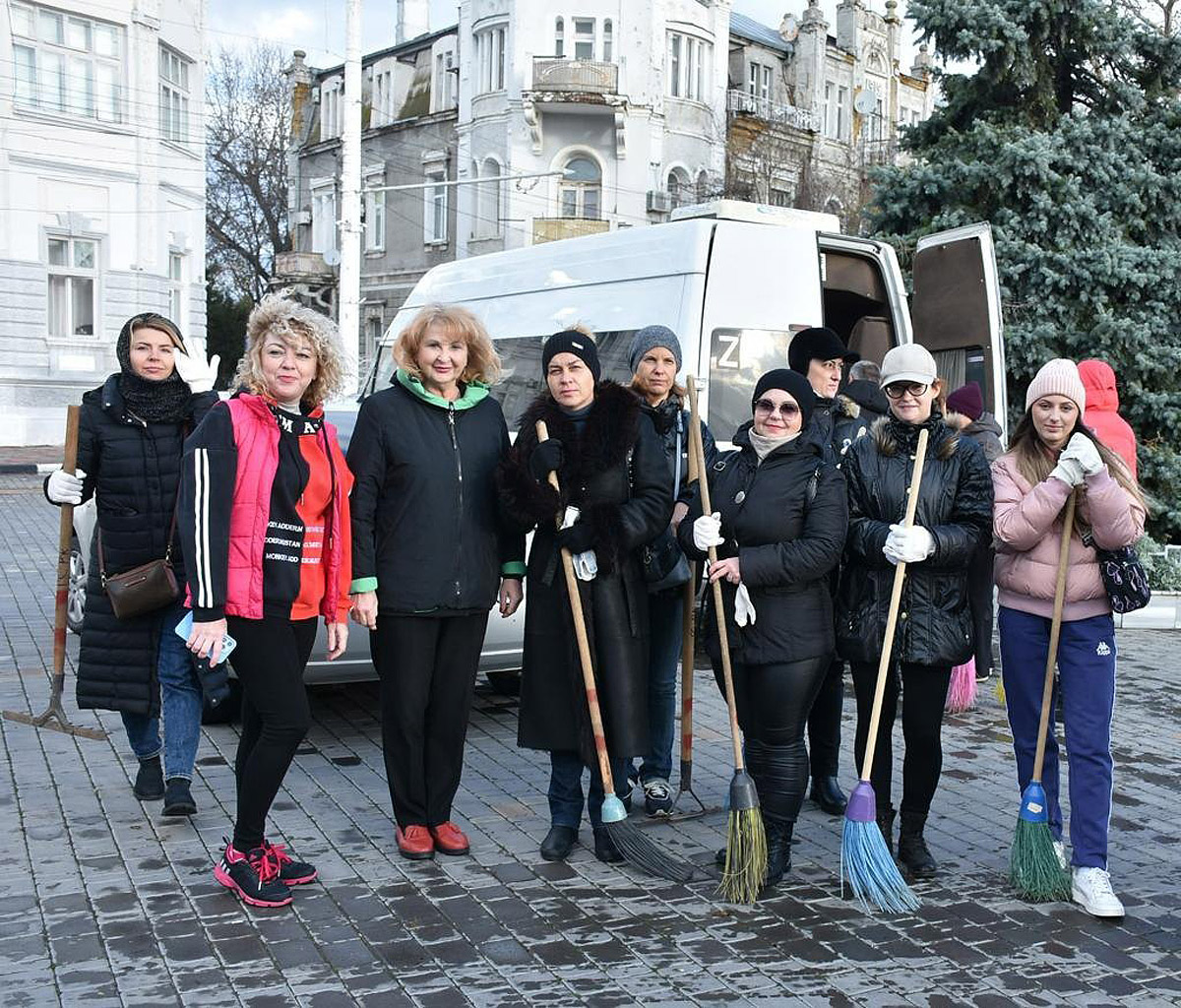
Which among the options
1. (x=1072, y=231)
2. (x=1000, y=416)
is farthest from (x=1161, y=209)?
(x=1000, y=416)

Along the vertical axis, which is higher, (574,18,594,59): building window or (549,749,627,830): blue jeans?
(574,18,594,59): building window

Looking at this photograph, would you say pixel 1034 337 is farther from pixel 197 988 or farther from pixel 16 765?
pixel 197 988

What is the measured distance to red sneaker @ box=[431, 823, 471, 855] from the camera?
487 cm

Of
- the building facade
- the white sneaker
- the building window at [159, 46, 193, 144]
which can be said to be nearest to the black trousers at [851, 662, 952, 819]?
the white sneaker

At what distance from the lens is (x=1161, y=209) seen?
13703mm

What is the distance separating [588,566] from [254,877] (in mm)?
1551

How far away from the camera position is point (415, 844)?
481cm

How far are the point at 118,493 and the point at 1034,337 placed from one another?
10268mm

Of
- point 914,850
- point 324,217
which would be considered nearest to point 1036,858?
point 914,850

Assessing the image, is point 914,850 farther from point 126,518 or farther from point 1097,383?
point 126,518

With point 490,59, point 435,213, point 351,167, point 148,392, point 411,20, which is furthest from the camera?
point 411,20

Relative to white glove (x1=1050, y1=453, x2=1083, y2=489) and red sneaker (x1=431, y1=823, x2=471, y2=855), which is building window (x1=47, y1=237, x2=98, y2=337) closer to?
red sneaker (x1=431, y1=823, x2=471, y2=855)

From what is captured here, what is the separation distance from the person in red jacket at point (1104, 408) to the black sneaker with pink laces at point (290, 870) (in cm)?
382

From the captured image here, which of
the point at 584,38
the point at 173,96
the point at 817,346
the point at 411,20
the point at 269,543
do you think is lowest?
the point at 269,543
